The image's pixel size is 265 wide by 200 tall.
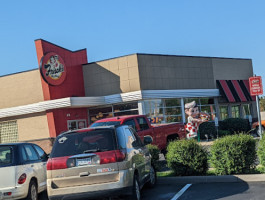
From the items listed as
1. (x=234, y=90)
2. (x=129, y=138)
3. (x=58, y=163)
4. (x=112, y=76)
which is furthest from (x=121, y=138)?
(x=234, y=90)

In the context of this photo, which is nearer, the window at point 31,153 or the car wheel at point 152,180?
the window at point 31,153

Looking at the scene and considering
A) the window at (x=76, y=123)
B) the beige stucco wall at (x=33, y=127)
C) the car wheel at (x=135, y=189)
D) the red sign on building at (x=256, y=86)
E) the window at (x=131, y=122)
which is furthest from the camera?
the beige stucco wall at (x=33, y=127)

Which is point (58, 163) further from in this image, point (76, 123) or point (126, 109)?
point (76, 123)

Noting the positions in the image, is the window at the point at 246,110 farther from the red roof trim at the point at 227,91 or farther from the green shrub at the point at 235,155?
the green shrub at the point at 235,155

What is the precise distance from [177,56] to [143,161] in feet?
70.5

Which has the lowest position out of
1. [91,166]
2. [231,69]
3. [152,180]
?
[152,180]

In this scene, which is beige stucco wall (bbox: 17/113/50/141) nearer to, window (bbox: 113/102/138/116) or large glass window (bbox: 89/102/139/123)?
large glass window (bbox: 89/102/139/123)

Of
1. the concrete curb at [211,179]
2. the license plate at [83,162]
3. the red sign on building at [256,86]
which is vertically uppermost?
the red sign on building at [256,86]

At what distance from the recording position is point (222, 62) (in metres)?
32.2

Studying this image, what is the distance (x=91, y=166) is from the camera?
683cm

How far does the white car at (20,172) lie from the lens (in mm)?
7613

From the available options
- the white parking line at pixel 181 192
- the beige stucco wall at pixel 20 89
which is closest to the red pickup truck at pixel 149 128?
the white parking line at pixel 181 192

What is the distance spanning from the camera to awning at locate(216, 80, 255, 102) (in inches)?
1241

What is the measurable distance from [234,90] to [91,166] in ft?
90.1
